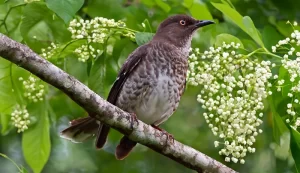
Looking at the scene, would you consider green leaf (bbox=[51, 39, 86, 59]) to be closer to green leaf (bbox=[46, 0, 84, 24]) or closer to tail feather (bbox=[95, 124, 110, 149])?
tail feather (bbox=[95, 124, 110, 149])

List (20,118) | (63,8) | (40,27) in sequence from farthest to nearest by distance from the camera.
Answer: (40,27), (20,118), (63,8)

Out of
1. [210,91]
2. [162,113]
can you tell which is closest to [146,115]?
[162,113]

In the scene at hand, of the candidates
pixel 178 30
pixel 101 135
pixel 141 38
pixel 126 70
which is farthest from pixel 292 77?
pixel 178 30

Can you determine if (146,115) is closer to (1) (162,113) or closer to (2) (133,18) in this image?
(1) (162,113)

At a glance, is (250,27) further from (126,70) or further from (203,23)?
(126,70)

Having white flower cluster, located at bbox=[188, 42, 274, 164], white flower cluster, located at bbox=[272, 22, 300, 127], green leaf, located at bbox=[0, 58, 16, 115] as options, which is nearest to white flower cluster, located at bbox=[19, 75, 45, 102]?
green leaf, located at bbox=[0, 58, 16, 115]

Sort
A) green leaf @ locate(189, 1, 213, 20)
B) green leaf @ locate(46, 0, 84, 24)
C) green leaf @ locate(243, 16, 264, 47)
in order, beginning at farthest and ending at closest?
green leaf @ locate(189, 1, 213, 20) < green leaf @ locate(243, 16, 264, 47) < green leaf @ locate(46, 0, 84, 24)
